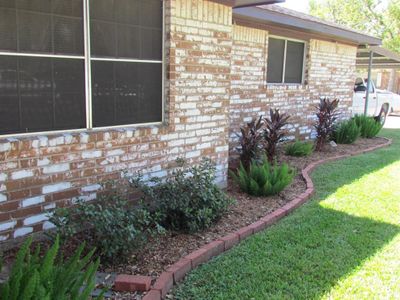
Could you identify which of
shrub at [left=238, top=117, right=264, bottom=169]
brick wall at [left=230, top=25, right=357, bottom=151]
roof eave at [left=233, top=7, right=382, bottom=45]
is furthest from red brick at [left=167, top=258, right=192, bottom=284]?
roof eave at [left=233, top=7, right=382, bottom=45]

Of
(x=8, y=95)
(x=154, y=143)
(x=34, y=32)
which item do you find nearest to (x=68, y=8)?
(x=34, y=32)

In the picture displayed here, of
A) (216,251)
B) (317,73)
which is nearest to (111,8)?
(216,251)

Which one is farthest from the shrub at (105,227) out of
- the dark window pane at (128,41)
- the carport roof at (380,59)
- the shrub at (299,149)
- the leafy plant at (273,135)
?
the carport roof at (380,59)

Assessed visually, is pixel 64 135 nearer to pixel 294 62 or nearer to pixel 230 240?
pixel 230 240

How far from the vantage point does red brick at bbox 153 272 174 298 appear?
318cm

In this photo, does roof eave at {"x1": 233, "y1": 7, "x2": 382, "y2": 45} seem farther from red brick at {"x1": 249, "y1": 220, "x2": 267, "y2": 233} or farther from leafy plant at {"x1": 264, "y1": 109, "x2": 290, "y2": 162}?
red brick at {"x1": 249, "y1": 220, "x2": 267, "y2": 233}

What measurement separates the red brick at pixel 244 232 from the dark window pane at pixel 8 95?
2.47 metres

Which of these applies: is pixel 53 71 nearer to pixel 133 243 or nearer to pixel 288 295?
pixel 133 243

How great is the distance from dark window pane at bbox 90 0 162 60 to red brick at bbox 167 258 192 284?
223 centimetres

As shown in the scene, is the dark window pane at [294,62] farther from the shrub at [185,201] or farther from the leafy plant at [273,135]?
the shrub at [185,201]

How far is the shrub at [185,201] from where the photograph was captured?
425 cm

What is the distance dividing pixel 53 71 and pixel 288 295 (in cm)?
289

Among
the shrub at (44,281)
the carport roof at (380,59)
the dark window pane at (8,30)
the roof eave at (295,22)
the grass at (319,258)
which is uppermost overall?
the roof eave at (295,22)

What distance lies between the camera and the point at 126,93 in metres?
4.49
